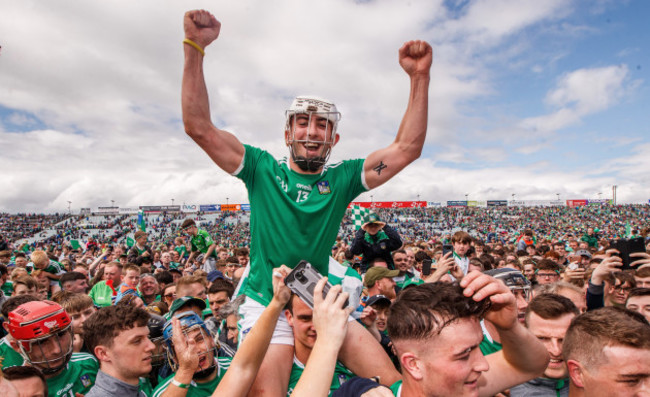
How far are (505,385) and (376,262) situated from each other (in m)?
4.79

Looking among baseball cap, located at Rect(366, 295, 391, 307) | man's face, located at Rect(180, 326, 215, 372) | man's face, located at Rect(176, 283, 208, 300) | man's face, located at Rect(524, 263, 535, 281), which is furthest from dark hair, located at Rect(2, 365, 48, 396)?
man's face, located at Rect(524, 263, 535, 281)

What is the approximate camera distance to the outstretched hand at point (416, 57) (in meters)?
2.63

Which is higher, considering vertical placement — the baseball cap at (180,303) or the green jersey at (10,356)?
the baseball cap at (180,303)

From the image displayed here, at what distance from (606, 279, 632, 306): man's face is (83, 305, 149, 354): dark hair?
6094mm

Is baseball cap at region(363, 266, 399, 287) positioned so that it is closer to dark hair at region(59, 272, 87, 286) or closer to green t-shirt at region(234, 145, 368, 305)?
green t-shirt at region(234, 145, 368, 305)

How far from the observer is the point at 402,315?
6.86ft

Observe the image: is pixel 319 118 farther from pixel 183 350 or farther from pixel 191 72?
pixel 183 350

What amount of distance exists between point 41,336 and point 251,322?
2190mm

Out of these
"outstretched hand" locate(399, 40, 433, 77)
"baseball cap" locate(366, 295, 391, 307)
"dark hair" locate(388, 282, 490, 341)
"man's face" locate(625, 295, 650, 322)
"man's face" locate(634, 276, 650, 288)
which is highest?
"outstretched hand" locate(399, 40, 433, 77)

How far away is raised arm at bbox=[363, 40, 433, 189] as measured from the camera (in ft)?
Result: 8.57

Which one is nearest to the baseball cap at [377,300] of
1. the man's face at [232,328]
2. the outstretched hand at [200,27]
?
the man's face at [232,328]

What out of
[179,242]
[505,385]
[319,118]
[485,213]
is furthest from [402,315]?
[485,213]

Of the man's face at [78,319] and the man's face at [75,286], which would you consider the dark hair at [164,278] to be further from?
the man's face at [78,319]

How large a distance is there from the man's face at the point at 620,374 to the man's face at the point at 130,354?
355 centimetres
